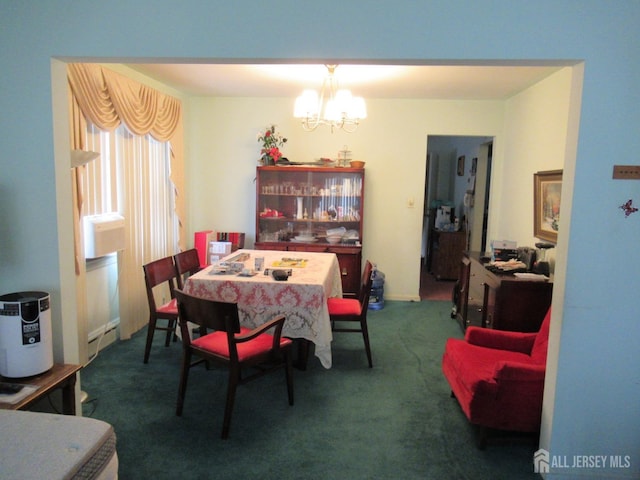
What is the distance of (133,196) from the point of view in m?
4.06

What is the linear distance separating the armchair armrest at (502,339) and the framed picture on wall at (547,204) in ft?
3.38

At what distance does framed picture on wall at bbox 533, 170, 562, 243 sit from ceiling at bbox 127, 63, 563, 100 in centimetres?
90

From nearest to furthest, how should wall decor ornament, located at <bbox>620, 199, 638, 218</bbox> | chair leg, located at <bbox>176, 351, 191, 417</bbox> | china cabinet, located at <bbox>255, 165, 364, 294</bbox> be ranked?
wall decor ornament, located at <bbox>620, 199, 638, 218</bbox> < chair leg, located at <bbox>176, 351, 191, 417</bbox> < china cabinet, located at <bbox>255, 165, 364, 294</bbox>

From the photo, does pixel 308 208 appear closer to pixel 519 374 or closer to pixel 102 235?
pixel 102 235

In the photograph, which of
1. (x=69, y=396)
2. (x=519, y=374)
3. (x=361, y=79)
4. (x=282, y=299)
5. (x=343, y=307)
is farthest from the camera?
(x=361, y=79)

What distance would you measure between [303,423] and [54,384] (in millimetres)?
1401

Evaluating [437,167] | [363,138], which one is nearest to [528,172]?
[363,138]

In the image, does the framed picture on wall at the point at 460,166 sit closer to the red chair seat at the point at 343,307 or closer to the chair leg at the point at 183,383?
the red chair seat at the point at 343,307

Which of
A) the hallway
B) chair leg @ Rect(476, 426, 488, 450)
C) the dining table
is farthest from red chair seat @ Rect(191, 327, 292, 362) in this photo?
the hallway

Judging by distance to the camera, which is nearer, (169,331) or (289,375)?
(289,375)

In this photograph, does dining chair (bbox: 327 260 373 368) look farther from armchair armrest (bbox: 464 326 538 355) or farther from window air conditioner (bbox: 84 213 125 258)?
window air conditioner (bbox: 84 213 125 258)

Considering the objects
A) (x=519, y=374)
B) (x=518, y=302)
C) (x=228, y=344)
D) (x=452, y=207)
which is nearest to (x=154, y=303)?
(x=228, y=344)

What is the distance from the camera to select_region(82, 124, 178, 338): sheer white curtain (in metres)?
3.64

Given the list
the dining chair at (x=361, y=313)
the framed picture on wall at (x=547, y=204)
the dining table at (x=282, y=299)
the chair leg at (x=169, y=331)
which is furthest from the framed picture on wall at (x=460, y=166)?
the chair leg at (x=169, y=331)
